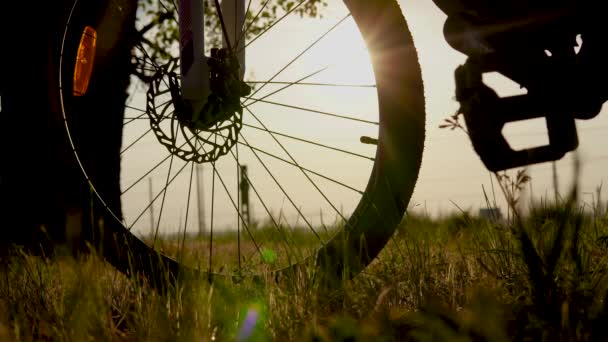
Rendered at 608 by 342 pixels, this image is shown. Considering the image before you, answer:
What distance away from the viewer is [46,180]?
2.34 metres

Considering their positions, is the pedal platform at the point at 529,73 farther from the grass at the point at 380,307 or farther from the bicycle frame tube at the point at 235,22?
the bicycle frame tube at the point at 235,22

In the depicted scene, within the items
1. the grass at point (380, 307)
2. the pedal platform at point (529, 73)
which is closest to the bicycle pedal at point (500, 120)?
the pedal platform at point (529, 73)

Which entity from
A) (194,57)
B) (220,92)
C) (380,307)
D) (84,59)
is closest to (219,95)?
(220,92)

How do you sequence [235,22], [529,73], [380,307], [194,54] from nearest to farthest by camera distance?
[380,307] → [529,73] → [194,54] → [235,22]

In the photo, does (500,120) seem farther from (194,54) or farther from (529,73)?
(194,54)

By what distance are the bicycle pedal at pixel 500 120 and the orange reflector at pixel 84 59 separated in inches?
55.1

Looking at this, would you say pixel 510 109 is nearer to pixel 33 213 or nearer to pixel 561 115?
pixel 561 115

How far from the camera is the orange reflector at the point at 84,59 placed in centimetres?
237

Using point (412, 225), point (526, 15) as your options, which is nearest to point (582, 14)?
point (526, 15)

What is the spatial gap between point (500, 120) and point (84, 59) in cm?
152

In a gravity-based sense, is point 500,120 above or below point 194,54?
below

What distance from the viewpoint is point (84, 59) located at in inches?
93.9

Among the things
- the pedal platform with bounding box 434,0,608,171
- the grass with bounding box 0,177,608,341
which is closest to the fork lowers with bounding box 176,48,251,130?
the grass with bounding box 0,177,608,341

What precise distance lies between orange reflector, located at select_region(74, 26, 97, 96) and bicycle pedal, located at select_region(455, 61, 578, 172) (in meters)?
1.40
